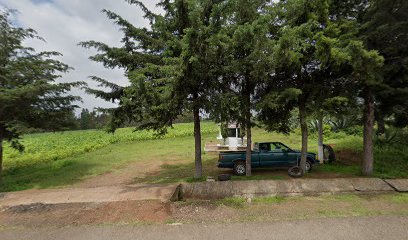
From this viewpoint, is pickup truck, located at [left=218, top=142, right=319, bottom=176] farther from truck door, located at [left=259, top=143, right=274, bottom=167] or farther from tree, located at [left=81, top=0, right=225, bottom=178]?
tree, located at [left=81, top=0, right=225, bottom=178]

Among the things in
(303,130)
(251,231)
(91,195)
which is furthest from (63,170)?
(251,231)

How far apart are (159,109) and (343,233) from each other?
6.20 m

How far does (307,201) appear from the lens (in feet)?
27.6

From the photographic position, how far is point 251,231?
6320 millimetres

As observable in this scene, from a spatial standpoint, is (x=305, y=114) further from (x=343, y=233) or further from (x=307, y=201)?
(x=343, y=233)

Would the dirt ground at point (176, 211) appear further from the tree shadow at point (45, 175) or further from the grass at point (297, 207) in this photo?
the tree shadow at point (45, 175)

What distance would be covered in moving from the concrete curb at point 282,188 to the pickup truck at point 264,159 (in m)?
3.13

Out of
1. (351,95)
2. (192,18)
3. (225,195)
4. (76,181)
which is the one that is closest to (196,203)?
(225,195)

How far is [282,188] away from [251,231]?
3.39 m

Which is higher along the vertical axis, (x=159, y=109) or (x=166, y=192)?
(x=159, y=109)

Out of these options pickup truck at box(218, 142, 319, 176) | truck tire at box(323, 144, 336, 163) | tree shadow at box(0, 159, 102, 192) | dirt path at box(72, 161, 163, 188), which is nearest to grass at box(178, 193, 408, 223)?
pickup truck at box(218, 142, 319, 176)

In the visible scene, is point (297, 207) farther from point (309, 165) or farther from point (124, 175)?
point (124, 175)

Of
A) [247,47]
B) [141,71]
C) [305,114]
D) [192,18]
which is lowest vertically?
[305,114]

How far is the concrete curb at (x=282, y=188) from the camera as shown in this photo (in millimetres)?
9148
